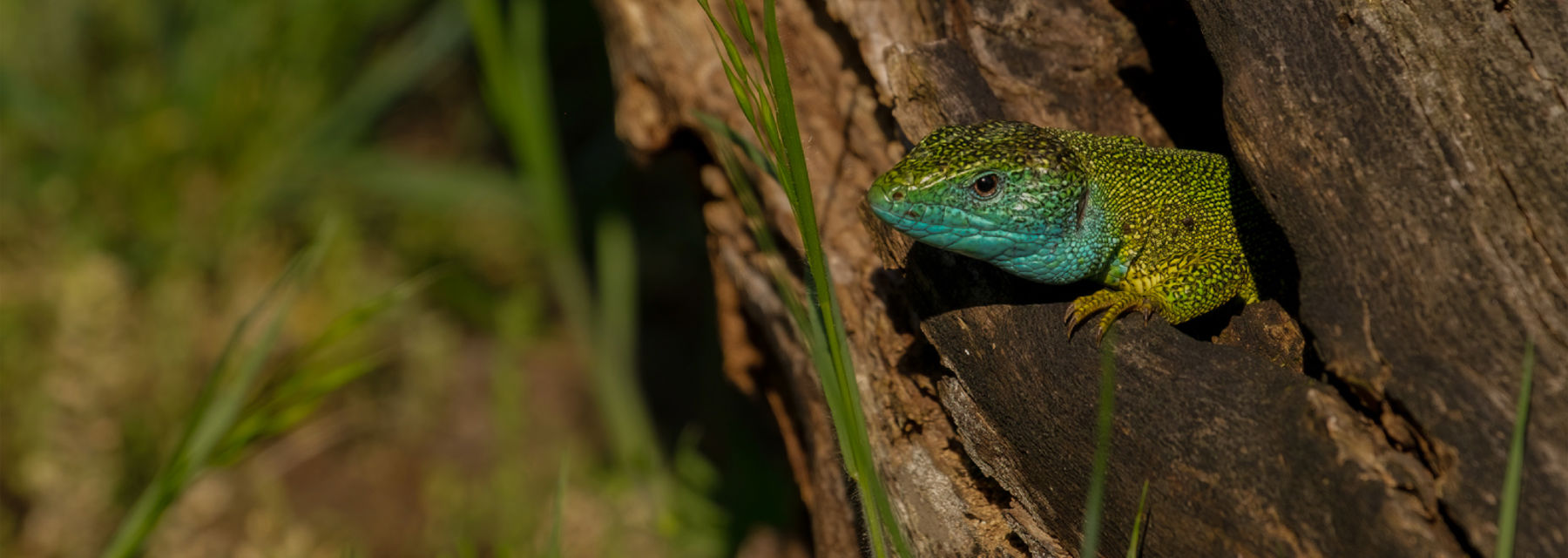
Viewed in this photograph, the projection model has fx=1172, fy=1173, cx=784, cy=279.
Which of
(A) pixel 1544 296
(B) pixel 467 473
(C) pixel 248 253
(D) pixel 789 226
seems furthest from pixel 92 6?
(A) pixel 1544 296

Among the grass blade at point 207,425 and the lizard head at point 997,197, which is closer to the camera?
the lizard head at point 997,197

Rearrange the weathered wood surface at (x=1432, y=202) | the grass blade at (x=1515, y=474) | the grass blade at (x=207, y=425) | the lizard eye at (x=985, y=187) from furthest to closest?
1. the grass blade at (x=207, y=425)
2. the lizard eye at (x=985, y=187)
3. the weathered wood surface at (x=1432, y=202)
4. the grass blade at (x=1515, y=474)

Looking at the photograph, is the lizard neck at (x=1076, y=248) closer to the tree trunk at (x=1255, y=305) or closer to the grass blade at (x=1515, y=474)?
the tree trunk at (x=1255, y=305)

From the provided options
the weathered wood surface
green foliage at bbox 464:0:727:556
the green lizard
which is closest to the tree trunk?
the weathered wood surface

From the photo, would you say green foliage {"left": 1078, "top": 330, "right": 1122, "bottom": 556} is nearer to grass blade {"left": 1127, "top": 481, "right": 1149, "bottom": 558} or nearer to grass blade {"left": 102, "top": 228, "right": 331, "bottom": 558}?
grass blade {"left": 1127, "top": 481, "right": 1149, "bottom": 558}

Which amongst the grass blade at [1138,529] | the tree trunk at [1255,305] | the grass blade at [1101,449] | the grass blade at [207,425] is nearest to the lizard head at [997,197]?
the tree trunk at [1255,305]

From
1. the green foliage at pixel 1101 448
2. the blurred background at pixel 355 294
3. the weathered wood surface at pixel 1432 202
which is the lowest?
the blurred background at pixel 355 294

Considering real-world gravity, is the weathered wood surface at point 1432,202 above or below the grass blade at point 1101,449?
above
